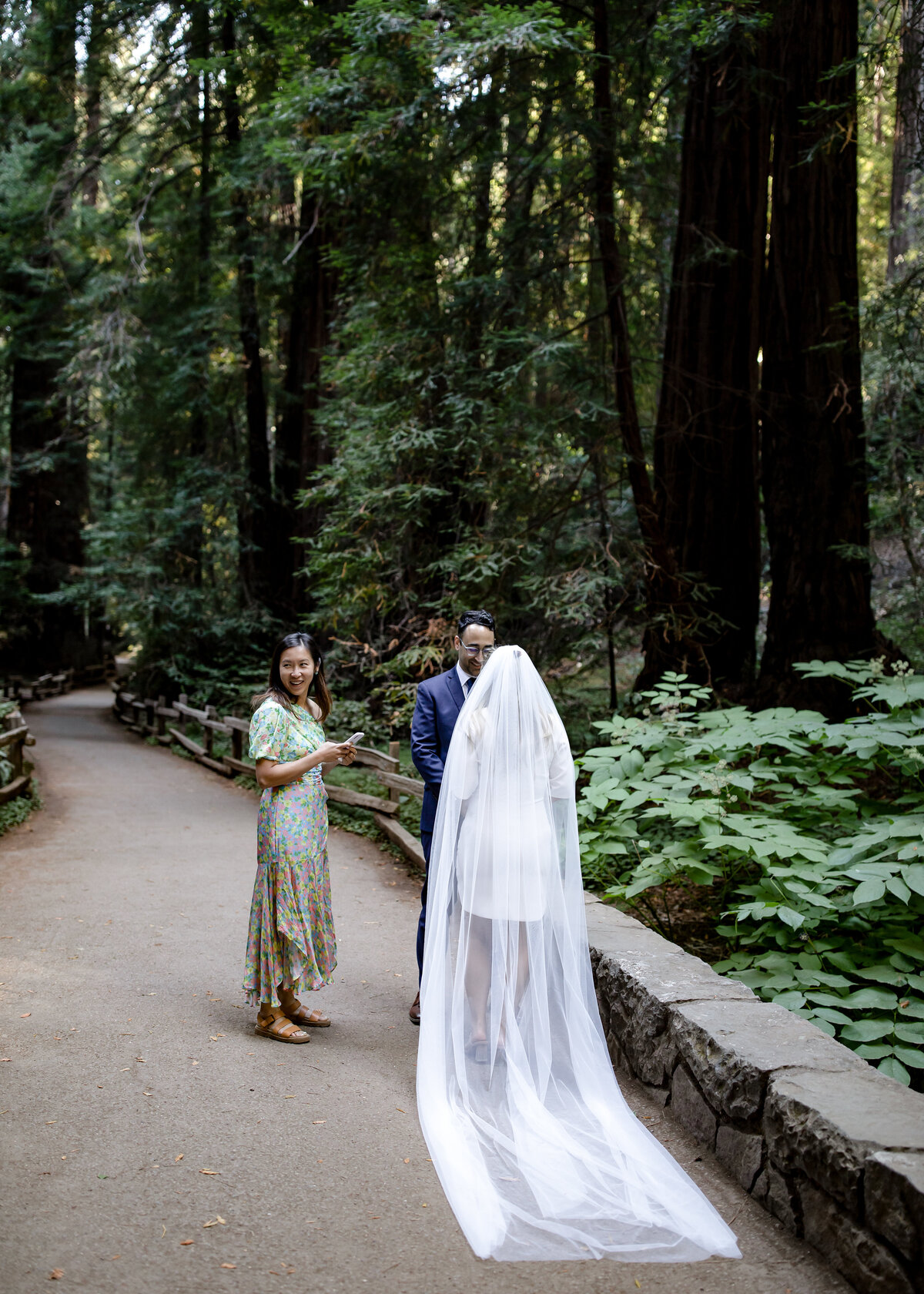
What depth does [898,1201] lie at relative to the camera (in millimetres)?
2512

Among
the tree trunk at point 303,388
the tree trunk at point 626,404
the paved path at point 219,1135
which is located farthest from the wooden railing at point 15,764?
the tree trunk at point 626,404

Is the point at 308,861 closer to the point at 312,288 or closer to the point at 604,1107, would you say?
the point at 604,1107

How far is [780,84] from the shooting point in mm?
9945

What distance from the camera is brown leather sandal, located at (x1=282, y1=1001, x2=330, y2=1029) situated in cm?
493

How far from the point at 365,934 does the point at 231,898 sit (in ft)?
4.85

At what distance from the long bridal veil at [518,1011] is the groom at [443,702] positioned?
0.38 meters

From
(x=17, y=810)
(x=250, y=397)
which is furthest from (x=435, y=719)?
(x=250, y=397)

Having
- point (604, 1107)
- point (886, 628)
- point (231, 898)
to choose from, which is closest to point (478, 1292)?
point (604, 1107)

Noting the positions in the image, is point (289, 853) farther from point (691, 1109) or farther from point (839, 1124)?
point (839, 1124)

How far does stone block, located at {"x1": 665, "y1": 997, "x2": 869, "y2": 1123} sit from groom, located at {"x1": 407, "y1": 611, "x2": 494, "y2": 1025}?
56.0 inches

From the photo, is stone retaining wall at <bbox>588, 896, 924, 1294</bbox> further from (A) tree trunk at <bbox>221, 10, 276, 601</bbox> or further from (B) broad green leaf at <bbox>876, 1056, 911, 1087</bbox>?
(A) tree trunk at <bbox>221, 10, 276, 601</bbox>

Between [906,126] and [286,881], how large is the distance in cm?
809

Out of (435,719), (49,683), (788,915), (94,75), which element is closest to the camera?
(788,915)

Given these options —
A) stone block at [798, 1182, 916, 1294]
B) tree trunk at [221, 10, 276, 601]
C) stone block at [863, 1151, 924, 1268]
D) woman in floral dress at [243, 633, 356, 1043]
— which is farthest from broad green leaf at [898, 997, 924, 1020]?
tree trunk at [221, 10, 276, 601]
